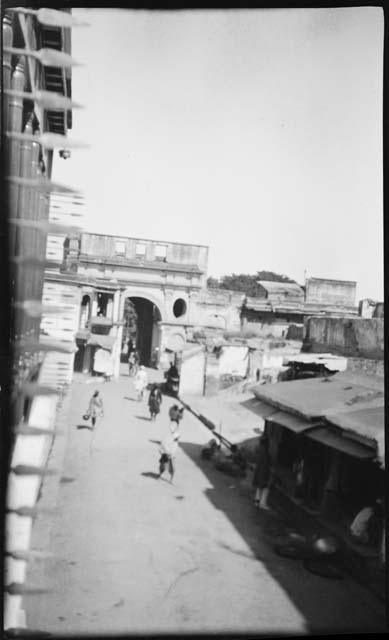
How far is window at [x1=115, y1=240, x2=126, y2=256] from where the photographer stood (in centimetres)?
1756

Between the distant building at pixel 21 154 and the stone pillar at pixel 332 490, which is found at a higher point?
the distant building at pixel 21 154

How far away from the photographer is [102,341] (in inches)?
636

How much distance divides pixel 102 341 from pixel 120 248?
3715 millimetres

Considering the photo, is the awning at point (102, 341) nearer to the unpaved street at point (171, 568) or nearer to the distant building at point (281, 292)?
the unpaved street at point (171, 568)

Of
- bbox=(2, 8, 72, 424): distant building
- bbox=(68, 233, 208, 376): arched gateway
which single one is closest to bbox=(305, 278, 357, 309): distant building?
bbox=(68, 233, 208, 376): arched gateway

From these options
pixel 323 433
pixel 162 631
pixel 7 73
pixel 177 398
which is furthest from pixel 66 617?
pixel 177 398

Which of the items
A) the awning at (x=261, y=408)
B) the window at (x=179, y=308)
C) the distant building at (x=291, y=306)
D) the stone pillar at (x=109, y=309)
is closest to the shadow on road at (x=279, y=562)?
the awning at (x=261, y=408)

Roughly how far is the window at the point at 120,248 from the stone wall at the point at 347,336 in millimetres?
8193

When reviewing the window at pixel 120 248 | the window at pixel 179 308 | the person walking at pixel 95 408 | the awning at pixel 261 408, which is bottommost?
the person walking at pixel 95 408

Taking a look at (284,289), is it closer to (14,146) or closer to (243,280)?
(243,280)

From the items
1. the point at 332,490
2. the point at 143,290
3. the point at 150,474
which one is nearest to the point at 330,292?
the point at 143,290

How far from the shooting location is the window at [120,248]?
57.6 ft

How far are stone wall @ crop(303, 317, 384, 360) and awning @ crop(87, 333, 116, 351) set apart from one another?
6327 mm

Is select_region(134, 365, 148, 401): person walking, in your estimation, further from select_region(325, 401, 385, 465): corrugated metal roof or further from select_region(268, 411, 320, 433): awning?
select_region(325, 401, 385, 465): corrugated metal roof
